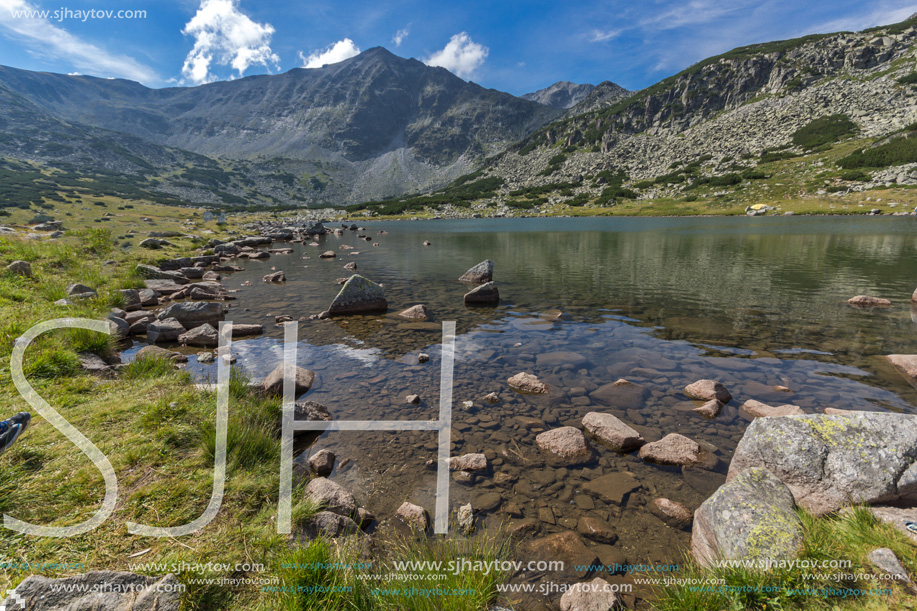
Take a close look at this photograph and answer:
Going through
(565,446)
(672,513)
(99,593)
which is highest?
(99,593)

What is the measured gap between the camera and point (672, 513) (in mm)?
5750

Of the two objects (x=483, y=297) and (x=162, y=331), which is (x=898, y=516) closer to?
(x=483, y=297)

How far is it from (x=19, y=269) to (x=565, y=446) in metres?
23.7

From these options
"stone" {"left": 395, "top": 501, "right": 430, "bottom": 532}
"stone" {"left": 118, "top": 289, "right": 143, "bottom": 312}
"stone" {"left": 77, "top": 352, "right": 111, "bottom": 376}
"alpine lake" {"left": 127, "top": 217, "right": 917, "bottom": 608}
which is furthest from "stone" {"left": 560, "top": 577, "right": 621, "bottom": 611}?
"stone" {"left": 118, "top": 289, "right": 143, "bottom": 312}

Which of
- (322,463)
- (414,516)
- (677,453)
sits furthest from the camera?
(677,453)

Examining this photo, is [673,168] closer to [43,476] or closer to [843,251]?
[843,251]

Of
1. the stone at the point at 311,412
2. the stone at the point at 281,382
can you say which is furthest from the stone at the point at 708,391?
the stone at the point at 281,382

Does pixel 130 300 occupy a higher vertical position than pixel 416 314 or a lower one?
higher

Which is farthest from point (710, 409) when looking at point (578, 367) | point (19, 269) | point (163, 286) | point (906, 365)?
point (163, 286)

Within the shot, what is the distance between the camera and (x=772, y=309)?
17.8 m

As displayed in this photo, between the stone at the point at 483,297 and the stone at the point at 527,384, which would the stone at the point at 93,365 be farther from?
the stone at the point at 483,297

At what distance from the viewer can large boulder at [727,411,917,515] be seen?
4.87m

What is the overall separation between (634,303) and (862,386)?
10266mm

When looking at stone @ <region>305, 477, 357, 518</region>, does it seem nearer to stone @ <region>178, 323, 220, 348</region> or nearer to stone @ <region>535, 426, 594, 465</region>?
stone @ <region>535, 426, 594, 465</region>
